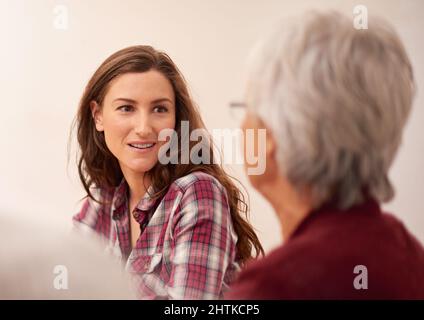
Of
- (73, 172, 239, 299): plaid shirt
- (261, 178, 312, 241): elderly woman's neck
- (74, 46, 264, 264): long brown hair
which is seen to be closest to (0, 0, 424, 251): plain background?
(74, 46, 264, 264): long brown hair

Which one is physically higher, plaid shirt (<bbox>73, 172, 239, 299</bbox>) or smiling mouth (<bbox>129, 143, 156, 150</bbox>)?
smiling mouth (<bbox>129, 143, 156, 150</bbox>)

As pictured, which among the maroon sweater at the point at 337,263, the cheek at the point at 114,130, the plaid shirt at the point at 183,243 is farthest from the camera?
the cheek at the point at 114,130

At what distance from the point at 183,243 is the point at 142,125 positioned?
263mm

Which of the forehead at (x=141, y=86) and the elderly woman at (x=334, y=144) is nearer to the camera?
the elderly woman at (x=334, y=144)

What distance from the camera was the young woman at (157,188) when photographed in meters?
1.25

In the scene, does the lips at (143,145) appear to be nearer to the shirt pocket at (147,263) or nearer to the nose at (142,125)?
the nose at (142,125)

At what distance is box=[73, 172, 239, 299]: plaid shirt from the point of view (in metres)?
1.23

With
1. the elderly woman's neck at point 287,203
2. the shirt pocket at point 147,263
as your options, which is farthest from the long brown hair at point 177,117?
the elderly woman's neck at point 287,203

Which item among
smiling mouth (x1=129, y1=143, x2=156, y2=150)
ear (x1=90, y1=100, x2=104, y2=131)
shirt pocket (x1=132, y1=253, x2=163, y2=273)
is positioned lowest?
shirt pocket (x1=132, y1=253, x2=163, y2=273)

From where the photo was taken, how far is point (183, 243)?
4.13ft

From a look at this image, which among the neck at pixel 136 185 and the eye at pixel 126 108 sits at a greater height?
the eye at pixel 126 108

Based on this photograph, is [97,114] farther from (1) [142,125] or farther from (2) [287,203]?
(2) [287,203]

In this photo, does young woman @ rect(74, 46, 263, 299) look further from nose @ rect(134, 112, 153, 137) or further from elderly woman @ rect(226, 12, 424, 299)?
elderly woman @ rect(226, 12, 424, 299)
